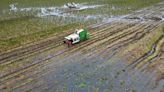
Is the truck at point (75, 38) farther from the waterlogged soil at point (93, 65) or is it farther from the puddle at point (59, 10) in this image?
the puddle at point (59, 10)

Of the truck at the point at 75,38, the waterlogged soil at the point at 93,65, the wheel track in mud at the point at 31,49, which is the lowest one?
the waterlogged soil at the point at 93,65

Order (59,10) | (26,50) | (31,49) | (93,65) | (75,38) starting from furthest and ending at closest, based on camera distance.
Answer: (59,10) → (75,38) → (31,49) → (26,50) → (93,65)

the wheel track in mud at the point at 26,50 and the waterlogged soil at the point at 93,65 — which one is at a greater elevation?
the wheel track in mud at the point at 26,50

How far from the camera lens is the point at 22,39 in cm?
2653

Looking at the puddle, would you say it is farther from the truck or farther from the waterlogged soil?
the truck

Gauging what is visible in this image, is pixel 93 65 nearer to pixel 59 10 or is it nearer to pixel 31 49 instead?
pixel 31 49

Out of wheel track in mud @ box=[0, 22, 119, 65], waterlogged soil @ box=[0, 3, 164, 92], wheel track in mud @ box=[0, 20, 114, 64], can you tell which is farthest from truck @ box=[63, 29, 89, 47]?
wheel track in mud @ box=[0, 20, 114, 64]

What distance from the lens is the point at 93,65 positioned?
2059cm

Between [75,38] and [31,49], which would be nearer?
[31,49]

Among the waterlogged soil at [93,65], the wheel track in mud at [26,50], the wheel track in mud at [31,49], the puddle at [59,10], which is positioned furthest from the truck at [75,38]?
the puddle at [59,10]

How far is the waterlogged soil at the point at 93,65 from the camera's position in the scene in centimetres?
1748

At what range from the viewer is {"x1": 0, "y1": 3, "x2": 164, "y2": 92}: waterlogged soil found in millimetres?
17484

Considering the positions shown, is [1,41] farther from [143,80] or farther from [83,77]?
[143,80]

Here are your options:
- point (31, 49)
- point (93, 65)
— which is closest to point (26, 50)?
point (31, 49)
